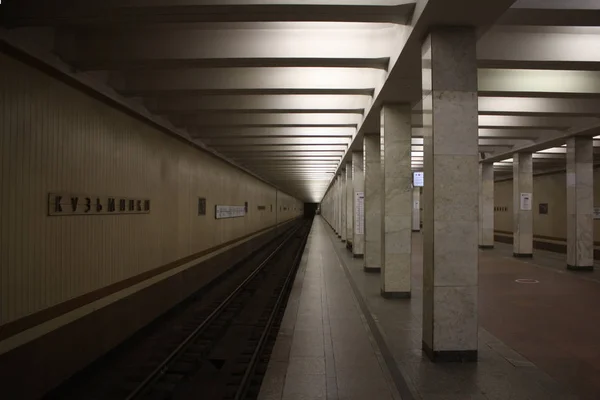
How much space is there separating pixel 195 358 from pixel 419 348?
11.9 feet

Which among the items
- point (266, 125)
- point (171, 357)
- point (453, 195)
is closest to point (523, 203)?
point (266, 125)

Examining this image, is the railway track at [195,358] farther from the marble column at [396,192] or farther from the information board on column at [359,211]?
the information board on column at [359,211]

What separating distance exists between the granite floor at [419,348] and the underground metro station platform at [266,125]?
39 mm

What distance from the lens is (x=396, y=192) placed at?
805 centimetres

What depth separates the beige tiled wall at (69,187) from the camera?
4.66 meters

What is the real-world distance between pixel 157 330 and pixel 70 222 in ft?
12.1

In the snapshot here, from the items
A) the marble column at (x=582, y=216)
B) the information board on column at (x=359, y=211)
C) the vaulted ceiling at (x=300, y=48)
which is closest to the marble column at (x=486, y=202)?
the marble column at (x=582, y=216)

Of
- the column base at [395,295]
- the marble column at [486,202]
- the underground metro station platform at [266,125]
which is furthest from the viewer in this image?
the marble column at [486,202]

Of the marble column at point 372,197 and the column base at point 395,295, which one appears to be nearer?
the column base at point 395,295

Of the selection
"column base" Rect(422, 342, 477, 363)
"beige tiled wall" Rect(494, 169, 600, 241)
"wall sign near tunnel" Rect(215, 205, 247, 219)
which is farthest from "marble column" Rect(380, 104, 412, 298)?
"beige tiled wall" Rect(494, 169, 600, 241)

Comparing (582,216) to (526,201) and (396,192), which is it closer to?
(526,201)

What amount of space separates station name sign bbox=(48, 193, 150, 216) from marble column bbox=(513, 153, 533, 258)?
13.5 meters

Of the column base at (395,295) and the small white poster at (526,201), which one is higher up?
the small white poster at (526,201)

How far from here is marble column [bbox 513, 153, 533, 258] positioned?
15.7 meters
